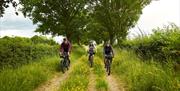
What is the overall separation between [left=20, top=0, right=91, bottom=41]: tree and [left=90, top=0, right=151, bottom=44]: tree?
349 centimetres

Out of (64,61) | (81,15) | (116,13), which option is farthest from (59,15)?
(64,61)

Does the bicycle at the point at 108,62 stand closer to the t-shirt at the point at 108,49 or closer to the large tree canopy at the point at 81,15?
the t-shirt at the point at 108,49

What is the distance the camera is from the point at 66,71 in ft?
69.8

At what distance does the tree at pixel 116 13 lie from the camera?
46.5 meters

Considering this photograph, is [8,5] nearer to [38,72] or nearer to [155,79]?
[38,72]

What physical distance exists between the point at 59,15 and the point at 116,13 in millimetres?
8997

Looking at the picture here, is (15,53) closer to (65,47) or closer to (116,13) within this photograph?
(65,47)

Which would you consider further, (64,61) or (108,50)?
(64,61)

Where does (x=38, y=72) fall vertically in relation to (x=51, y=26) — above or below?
below

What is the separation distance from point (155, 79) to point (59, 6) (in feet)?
130

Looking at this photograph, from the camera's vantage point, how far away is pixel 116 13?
45.7m

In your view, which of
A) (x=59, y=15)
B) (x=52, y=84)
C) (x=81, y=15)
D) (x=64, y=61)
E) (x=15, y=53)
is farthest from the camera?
(x=81, y=15)

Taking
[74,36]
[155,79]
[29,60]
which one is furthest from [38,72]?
[74,36]

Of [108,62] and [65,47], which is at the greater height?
[65,47]
